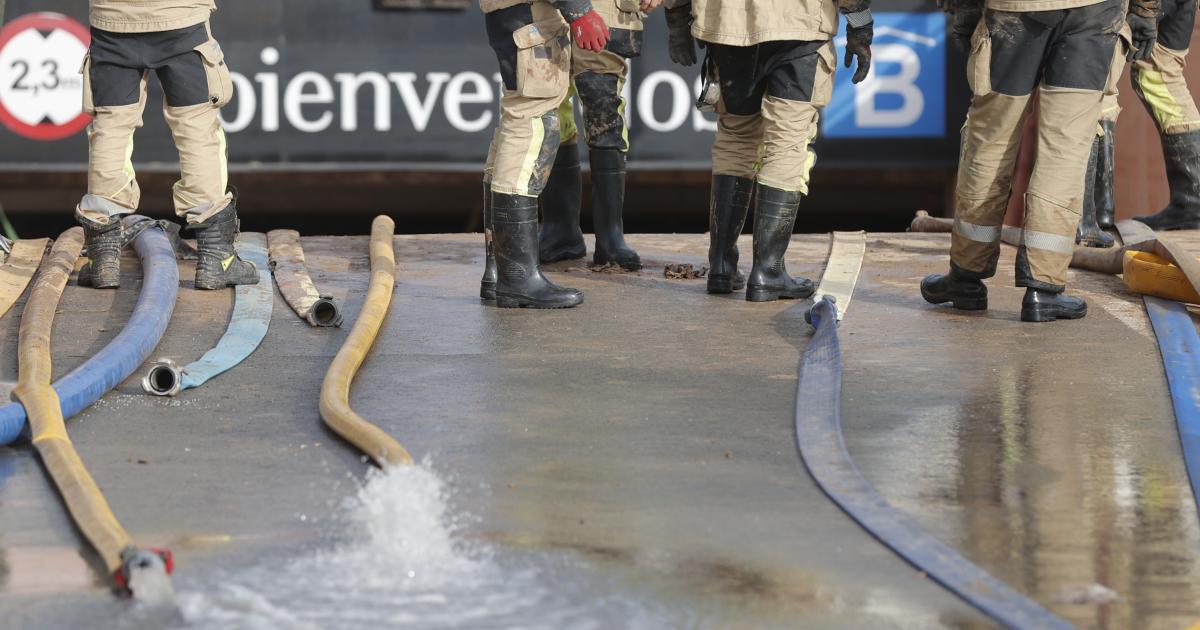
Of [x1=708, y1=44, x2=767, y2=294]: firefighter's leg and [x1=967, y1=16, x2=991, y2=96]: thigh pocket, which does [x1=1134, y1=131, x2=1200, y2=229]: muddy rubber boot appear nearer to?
[x1=967, y1=16, x2=991, y2=96]: thigh pocket

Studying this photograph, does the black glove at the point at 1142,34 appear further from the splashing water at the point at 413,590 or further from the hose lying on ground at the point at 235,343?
the splashing water at the point at 413,590

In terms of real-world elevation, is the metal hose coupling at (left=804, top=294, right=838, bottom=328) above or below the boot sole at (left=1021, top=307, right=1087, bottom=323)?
above

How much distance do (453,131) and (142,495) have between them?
19.7 feet

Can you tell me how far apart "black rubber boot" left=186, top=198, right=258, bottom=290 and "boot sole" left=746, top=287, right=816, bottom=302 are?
2.05 meters

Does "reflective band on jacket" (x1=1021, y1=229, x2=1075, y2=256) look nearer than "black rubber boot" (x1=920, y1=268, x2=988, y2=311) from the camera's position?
Yes

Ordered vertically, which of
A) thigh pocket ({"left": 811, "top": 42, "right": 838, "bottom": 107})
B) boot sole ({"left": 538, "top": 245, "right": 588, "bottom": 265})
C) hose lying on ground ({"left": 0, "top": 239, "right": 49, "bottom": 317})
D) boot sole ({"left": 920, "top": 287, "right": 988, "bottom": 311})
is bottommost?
boot sole ({"left": 538, "top": 245, "right": 588, "bottom": 265})

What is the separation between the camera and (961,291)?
594 cm

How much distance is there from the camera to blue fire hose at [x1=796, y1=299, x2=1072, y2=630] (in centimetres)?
282

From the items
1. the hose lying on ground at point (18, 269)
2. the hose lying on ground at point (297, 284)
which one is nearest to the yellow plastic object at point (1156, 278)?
the hose lying on ground at point (297, 284)

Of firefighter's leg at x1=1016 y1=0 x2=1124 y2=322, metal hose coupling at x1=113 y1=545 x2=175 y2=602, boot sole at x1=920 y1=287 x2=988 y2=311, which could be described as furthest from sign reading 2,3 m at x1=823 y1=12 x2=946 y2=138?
metal hose coupling at x1=113 y1=545 x2=175 y2=602

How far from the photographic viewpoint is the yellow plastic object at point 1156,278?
228 inches

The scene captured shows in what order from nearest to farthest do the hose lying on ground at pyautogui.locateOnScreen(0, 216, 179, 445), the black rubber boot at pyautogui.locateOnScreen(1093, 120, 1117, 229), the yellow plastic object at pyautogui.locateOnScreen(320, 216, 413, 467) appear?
the yellow plastic object at pyautogui.locateOnScreen(320, 216, 413, 467), the hose lying on ground at pyautogui.locateOnScreen(0, 216, 179, 445), the black rubber boot at pyautogui.locateOnScreen(1093, 120, 1117, 229)

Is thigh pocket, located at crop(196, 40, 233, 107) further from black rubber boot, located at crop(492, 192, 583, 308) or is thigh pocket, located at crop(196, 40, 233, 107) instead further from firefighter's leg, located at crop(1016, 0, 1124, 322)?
firefighter's leg, located at crop(1016, 0, 1124, 322)

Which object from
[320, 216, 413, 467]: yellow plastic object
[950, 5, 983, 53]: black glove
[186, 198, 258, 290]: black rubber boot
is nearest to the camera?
[320, 216, 413, 467]: yellow plastic object
